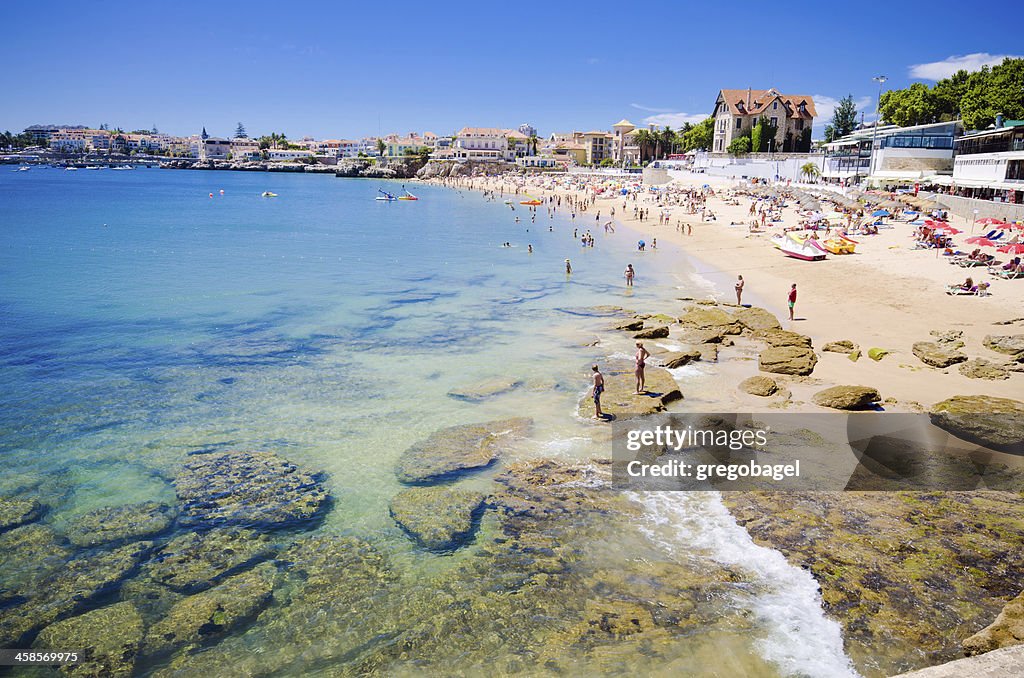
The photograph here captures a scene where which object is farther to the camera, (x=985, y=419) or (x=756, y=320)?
(x=756, y=320)

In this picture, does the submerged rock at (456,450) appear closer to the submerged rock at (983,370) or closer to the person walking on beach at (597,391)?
the person walking on beach at (597,391)

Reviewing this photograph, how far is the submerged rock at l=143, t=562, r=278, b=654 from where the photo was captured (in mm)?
7719

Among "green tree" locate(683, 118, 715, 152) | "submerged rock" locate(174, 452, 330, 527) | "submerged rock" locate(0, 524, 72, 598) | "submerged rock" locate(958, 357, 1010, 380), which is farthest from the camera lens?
"green tree" locate(683, 118, 715, 152)

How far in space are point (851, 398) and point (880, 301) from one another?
13.0m

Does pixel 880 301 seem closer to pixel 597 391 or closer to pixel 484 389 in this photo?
pixel 597 391

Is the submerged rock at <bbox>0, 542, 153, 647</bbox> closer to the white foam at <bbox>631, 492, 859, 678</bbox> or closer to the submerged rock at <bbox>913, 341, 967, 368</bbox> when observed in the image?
the white foam at <bbox>631, 492, 859, 678</bbox>

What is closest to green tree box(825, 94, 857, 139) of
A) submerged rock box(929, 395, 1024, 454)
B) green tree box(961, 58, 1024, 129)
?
green tree box(961, 58, 1024, 129)

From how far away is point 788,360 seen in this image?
56.3 feet

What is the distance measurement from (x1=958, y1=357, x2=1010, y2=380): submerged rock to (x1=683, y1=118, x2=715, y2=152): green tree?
99123mm

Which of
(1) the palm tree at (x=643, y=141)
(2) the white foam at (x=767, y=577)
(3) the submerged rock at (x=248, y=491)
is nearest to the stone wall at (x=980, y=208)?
(2) the white foam at (x=767, y=577)

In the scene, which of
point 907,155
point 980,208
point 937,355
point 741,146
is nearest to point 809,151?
point 741,146

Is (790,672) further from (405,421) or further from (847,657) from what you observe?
(405,421)

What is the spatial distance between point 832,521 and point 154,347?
20.8m

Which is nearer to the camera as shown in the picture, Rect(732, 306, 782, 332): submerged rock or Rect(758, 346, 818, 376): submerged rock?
Rect(758, 346, 818, 376): submerged rock
